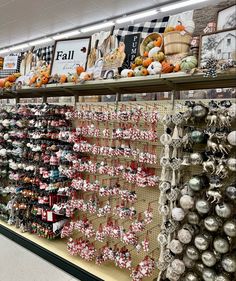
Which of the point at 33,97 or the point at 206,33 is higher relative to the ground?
the point at 206,33

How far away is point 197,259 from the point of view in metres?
1.67

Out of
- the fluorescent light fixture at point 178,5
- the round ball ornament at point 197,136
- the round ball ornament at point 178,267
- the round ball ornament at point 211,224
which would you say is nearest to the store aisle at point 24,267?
the round ball ornament at point 178,267

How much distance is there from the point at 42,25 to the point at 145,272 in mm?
6365

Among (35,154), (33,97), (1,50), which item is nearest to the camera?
(35,154)

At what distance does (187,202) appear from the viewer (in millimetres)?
1676

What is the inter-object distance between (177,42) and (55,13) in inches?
186

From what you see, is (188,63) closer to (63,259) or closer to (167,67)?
(167,67)

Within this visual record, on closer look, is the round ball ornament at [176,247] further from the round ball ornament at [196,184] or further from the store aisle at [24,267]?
the store aisle at [24,267]

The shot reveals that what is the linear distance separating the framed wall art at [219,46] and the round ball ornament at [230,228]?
3.29 ft

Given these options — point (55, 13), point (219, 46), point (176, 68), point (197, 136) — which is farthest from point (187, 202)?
point (55, 13)

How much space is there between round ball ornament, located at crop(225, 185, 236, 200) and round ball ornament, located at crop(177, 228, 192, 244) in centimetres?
37

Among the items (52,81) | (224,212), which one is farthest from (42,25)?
(224,212)

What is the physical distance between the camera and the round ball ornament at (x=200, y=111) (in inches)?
66.5

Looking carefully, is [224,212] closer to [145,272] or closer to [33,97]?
[145,272]
